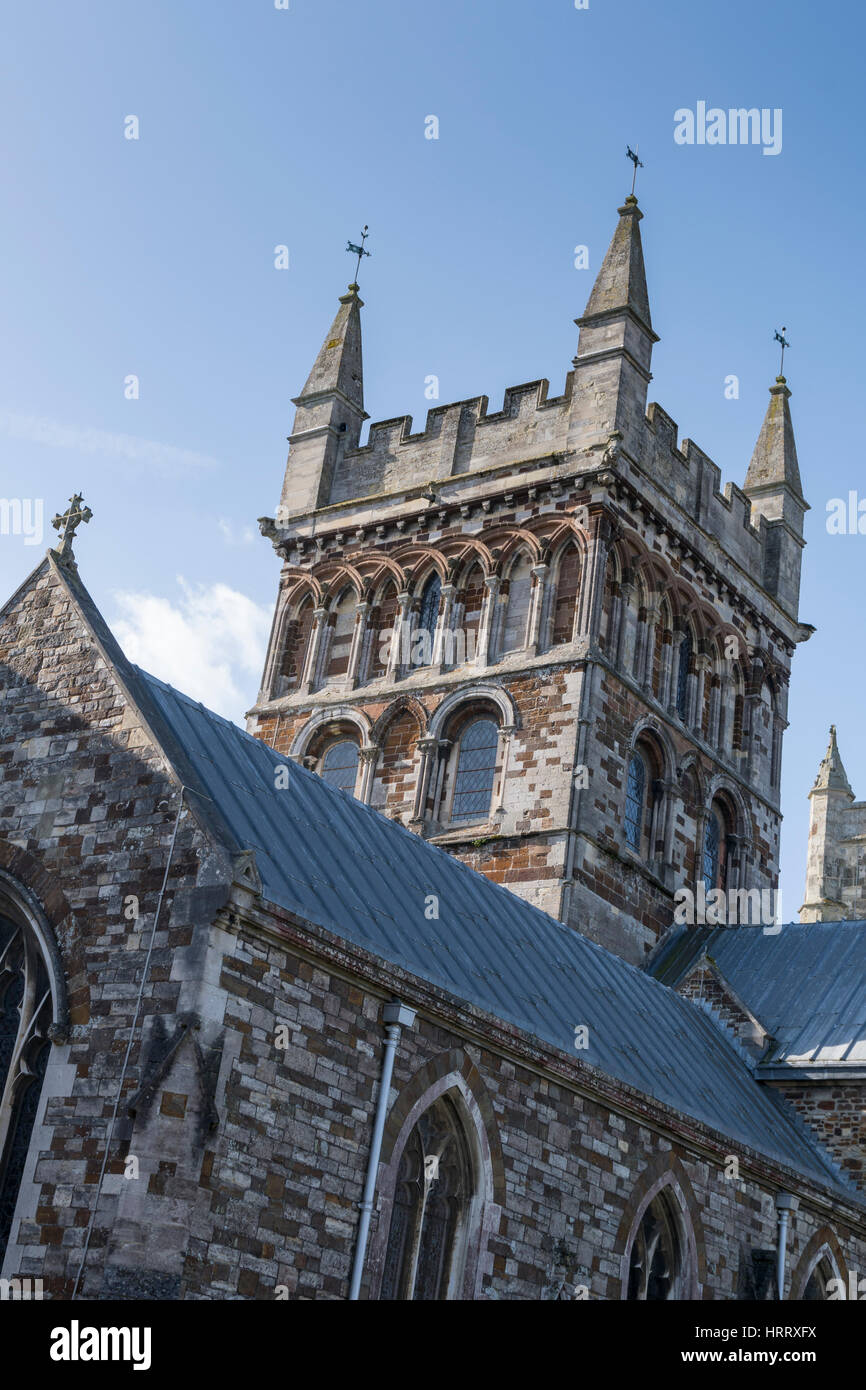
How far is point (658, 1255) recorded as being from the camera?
20250 mm

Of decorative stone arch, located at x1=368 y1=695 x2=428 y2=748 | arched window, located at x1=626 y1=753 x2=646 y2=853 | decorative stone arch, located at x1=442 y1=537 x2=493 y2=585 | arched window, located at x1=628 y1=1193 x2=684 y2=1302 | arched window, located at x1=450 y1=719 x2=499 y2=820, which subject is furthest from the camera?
decorative stone arch, located at x1=442 y1=537 x2=493 y2=585

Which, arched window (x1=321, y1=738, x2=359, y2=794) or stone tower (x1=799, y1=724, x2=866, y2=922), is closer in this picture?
arched window (x1=321, y1=738, x2=359, y2=794)

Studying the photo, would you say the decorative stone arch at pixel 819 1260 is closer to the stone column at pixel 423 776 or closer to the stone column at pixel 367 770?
the stone column at pixel 423 776

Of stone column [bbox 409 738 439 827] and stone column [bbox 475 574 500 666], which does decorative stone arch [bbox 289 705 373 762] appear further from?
stone column [bbox 475 574 500 666]

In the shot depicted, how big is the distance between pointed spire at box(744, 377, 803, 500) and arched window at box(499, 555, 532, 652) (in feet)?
25.6

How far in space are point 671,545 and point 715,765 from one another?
4.25 m

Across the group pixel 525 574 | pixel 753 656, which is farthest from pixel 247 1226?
pixel 753 656

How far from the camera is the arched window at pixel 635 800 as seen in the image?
30.6 metres

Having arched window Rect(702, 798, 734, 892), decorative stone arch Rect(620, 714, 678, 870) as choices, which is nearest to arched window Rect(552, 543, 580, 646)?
decorative stone arch Rect(620, 714, 678, 870)

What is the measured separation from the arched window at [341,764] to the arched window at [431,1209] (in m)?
14.5

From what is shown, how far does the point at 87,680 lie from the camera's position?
17625mm

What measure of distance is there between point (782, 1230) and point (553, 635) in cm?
1195

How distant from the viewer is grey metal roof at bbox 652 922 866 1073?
2623cm
